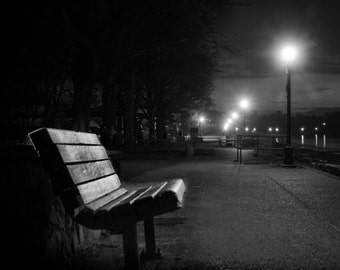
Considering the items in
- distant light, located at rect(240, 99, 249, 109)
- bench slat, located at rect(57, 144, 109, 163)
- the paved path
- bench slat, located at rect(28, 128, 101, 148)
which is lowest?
the paved path

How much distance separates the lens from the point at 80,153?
11.8ft

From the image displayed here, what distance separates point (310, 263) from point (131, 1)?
1553 cm

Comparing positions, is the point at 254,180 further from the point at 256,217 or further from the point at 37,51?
the point at 37,51

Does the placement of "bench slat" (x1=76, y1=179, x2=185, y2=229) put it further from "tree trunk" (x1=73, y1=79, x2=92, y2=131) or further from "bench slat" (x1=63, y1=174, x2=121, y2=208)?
"tree trunk" (x1=73, y1=79, x2=92, y2=131)

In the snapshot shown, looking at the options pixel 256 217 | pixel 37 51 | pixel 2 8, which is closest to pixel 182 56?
pixel 37 51

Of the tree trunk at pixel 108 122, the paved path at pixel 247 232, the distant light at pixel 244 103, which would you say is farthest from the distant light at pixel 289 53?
the distant light at pixel 244 103

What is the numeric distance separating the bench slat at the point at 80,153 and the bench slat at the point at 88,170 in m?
0.05

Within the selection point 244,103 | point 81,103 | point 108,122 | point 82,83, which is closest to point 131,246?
point 82,83

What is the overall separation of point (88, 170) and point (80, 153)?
16 centimetres

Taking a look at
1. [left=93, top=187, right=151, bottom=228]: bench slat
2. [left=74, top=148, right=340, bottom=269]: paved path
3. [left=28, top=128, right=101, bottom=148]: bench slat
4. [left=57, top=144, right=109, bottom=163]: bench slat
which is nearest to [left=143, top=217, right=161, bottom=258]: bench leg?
[left=74, top=148, right=340, bottom=269]: paved path

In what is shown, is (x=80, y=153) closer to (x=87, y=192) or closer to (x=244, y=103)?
(x=87, y=192)

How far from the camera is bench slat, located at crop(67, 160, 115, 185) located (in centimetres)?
322

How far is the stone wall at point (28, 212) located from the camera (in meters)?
3.24

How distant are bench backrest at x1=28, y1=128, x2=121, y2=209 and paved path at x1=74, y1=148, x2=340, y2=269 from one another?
872 mm
